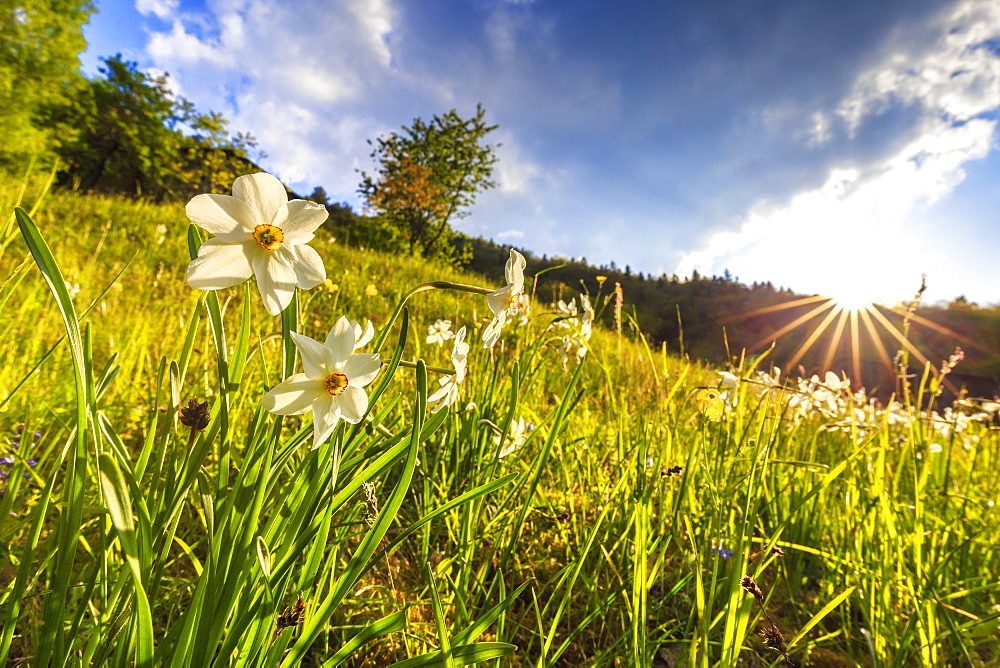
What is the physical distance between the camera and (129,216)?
7953 mm

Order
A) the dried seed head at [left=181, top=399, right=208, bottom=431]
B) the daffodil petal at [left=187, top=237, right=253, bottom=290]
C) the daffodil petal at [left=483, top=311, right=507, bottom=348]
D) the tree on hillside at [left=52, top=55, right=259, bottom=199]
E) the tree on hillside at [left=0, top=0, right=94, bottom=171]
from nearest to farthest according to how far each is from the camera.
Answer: the daffodil petal at [left=187, top=237, right=253, bottom=290] → the dried seed head at [left=181, top=399, right=208, bottom=431] → the daffodil petal at [left=483, top=311, right=507, bottom=348] → the tree on hillside at [left=0, top=0, right=94, bottom=171] → the tree on hillside at [left=52, top=55, right=259, bottom=199]

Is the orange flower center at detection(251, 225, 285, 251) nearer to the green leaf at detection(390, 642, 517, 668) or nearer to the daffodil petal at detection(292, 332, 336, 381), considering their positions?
the daffodil petal at detection(292, 332, 336, 381)

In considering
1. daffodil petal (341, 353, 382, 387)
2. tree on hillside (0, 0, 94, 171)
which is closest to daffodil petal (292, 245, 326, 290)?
daffodil petal (341, 353, 382, 387)

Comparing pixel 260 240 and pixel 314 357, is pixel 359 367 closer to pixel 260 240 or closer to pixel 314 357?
pixel 314 357

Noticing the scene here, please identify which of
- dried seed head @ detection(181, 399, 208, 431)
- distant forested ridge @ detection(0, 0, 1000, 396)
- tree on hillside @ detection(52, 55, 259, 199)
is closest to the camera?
dried seed head @ detection(181, 399, 208, 431)

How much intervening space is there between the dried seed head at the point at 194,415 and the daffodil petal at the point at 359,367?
24cm

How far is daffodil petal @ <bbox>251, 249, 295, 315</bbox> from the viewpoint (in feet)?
2.07

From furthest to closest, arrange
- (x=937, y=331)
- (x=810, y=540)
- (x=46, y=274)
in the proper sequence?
(x=937, y=331)
(x=810, y=540)
(x=46, y=274)

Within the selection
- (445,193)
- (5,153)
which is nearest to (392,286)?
(445,193)

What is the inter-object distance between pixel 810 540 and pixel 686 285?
84.9 ft

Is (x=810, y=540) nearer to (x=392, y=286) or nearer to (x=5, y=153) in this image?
(x=392, y=286)

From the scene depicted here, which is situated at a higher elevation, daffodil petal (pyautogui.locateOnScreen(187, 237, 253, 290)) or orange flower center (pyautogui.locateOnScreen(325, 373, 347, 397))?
daffodil petal (pyautogui.locateOnScreen(187, 237, 253, 290))

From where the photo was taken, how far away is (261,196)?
63cm

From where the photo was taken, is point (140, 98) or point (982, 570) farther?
point (140, 98)
